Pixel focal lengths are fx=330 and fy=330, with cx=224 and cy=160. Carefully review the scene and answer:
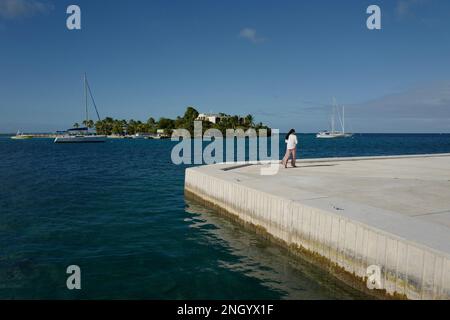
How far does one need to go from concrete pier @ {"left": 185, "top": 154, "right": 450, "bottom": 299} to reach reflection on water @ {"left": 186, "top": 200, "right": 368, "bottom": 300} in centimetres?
38

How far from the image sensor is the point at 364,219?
6.82 m

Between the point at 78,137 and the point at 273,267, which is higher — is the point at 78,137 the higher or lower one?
the higher one

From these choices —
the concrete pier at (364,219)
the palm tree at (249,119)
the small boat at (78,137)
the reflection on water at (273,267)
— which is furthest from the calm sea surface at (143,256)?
the palm tree at (249,119)

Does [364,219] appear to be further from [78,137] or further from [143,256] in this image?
[78,137]

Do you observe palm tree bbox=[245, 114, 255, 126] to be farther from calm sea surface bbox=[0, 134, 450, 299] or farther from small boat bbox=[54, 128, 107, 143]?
calm sea surface bbox=[0, 134, 450, 299]

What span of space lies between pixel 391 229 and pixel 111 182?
20.4 meters

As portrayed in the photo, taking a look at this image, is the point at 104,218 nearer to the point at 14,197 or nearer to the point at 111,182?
the point at 14,197

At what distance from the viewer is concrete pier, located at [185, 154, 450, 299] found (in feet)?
17.8

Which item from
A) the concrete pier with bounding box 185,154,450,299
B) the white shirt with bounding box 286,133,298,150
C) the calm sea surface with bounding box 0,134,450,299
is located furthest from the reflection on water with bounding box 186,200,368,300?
the white shirt with bounding box 286,133,298,150

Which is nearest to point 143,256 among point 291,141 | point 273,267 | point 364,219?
point 273,267

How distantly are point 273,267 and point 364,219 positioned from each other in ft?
8.44

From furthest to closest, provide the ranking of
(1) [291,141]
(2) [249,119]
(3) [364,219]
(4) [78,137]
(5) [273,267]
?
(2) [249,119]
(4) [78,137]
(1) [291,141]
(5) [273,267]
(3) [364,219]
